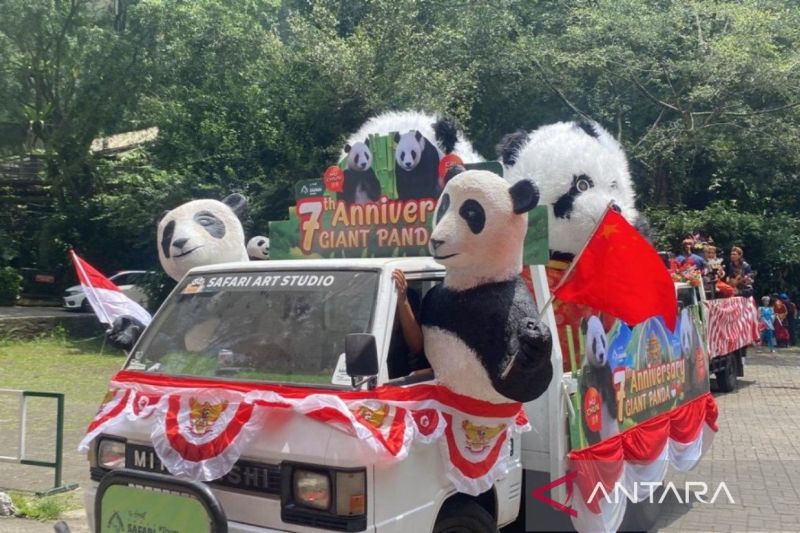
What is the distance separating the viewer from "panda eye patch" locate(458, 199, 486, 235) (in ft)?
14.5

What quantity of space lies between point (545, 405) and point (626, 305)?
35.9 inches

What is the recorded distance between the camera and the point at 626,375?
228 inches

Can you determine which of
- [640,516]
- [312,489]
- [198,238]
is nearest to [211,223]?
[198,238]

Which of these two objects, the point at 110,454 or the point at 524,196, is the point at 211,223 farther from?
the point at 524,196

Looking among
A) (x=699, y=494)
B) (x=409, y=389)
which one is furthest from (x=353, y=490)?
(x=699, y=494)

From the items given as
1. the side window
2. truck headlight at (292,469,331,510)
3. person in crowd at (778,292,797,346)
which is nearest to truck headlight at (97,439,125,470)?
truck headlight at (292,469,331,510)

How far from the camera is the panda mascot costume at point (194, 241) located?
6.05 meters

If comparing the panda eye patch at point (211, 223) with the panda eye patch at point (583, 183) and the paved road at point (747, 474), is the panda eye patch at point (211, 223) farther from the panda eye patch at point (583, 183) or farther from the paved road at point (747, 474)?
the panda eye patch at point (583, 183)

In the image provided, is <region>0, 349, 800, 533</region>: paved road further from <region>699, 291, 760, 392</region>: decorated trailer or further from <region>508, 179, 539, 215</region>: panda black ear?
<region>508, 179, 539, 215</region>: panda black ear

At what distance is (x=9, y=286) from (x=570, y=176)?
1954cm

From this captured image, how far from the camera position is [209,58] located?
1998cm

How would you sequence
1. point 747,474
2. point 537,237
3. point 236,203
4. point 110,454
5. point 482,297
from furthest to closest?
point 747,474 → point 236,203 → point 537,237 → point 110,454 → point 482,297

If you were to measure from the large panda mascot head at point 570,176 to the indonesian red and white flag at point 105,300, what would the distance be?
3.05 m

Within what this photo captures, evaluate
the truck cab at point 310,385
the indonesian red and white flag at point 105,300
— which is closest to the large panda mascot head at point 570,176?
the truck cab at point 310,385
